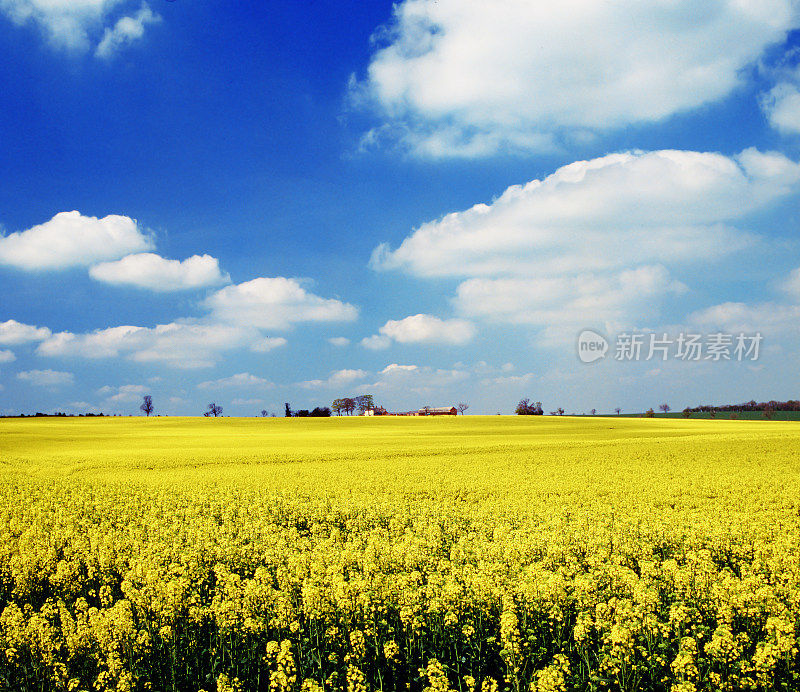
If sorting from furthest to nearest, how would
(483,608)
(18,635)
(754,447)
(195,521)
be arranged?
(754,447), (195,521), (483,608), (18,635)

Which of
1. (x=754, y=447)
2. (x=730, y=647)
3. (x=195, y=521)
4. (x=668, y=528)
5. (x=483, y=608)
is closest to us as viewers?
(x=730, y=647)

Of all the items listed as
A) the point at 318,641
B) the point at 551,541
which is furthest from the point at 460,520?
the point at 318,641

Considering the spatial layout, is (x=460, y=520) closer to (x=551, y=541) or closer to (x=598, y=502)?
(x=551, y=541)

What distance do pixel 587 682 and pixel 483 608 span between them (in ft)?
6.82

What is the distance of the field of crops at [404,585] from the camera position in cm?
820

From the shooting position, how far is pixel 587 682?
7949 mm

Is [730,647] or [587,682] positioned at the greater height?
[730,647]

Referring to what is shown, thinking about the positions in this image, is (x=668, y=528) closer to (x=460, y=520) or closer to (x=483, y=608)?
(x=460, y=520)

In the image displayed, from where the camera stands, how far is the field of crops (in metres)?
8.20

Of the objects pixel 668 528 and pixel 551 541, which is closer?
pixel 551 541

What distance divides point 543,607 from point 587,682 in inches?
70.9

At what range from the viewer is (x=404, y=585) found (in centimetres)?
997

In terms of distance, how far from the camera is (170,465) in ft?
123

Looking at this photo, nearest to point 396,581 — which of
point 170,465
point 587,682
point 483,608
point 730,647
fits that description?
point 483,608
